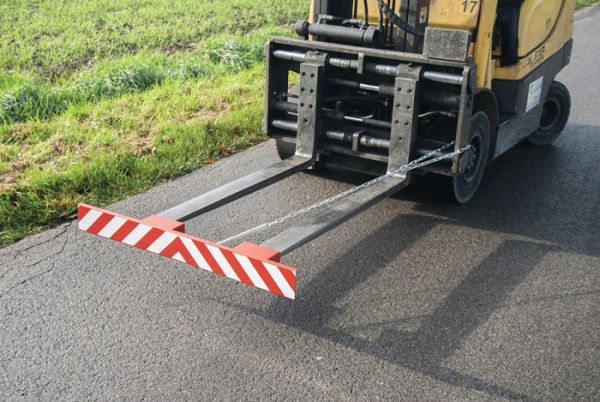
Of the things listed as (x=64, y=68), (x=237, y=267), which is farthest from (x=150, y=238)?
(x=64, y=68)

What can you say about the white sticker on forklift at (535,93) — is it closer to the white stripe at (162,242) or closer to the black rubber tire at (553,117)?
the black rubber tire at (553,117)

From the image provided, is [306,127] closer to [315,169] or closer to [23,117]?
[315,169]

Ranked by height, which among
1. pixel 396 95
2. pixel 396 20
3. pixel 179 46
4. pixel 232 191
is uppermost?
pixel 396 20

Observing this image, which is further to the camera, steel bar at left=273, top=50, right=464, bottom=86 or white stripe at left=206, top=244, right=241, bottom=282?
steel bar at left=273, top=50, right=464, bottom=86

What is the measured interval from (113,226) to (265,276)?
1.09 meters

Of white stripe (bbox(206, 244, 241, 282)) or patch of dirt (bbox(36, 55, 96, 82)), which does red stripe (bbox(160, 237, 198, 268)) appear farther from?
patch of dirt (bbox(36, 55, 96, 82))

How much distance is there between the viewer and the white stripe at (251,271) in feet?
13.5

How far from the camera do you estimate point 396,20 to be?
5945 mm

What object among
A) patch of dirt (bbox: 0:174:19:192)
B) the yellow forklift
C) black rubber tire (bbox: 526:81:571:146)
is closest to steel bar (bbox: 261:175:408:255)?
the yellow forklift

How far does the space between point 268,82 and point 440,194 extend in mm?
1661

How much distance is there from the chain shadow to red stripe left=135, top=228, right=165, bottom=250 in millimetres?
704

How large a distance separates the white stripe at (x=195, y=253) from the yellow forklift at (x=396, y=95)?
602 mm

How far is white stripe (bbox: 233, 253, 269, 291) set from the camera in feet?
13.5

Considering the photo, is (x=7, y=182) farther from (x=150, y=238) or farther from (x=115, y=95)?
(x=115, y=95)
